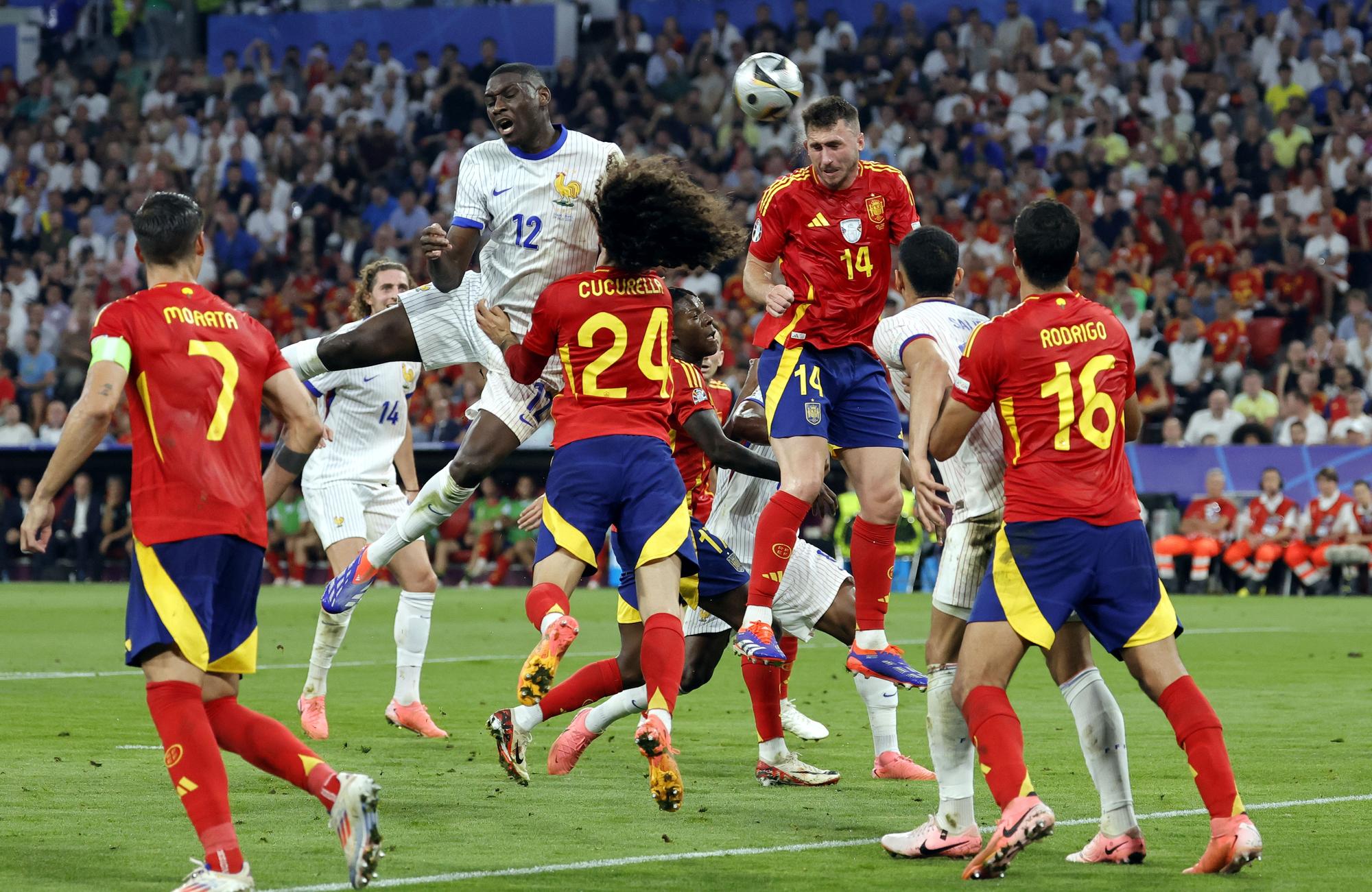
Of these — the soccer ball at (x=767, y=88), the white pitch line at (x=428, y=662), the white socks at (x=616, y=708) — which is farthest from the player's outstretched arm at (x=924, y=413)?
the white pitch line at (x=428, y=662)

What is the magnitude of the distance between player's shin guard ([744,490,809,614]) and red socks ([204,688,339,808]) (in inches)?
106

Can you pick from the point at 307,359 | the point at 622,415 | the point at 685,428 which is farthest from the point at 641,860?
the point at 307,359

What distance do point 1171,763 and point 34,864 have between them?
4946mm

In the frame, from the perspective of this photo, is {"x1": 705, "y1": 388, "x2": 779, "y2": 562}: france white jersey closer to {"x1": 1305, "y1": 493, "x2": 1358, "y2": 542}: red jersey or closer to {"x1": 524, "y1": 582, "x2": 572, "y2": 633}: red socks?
{"x1": 524, "y1": 582, "x2": 572, "y2": 633}: red socks

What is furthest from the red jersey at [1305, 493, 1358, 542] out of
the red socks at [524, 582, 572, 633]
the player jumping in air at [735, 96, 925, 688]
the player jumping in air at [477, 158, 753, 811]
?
the red socks at [524, 582, 572, 633]

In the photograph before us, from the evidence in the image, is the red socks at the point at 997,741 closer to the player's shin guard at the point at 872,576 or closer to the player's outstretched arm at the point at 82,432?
the player's shin guard at the point at 872,576

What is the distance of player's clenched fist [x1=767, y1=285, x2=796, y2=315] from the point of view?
8.02 meters

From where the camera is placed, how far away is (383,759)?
28.0ft

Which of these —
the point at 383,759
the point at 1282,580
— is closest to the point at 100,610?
the point at 383,759

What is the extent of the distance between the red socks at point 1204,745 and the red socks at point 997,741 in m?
0.49

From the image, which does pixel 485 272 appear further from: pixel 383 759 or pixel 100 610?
pixel 100 610

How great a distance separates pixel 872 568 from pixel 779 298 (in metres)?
1.25

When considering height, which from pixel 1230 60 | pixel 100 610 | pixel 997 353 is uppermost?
pixel 1230 60

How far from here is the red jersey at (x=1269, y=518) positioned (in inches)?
779
